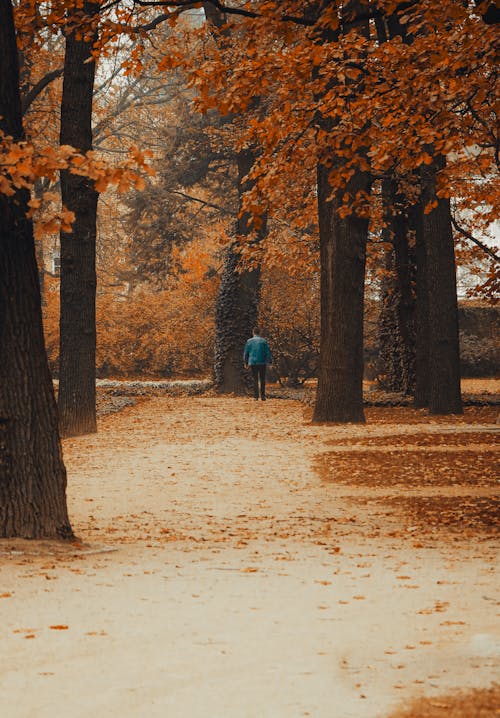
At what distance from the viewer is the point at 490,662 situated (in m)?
4.38

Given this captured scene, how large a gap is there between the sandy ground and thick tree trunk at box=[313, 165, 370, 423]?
15.8 ft

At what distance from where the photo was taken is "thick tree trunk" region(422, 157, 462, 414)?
19.7 metres

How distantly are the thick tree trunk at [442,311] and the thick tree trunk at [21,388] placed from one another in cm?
1312

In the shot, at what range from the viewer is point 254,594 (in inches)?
238

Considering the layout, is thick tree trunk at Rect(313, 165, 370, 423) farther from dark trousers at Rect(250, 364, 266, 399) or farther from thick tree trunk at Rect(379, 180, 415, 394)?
dark trousers at Rect(250, 364, 266, 399)

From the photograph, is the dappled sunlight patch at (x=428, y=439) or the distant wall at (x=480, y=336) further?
the distant wall at (x=480, y=336)

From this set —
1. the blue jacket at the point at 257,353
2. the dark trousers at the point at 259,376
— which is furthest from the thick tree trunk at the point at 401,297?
the dark trousers at the point at 259,376

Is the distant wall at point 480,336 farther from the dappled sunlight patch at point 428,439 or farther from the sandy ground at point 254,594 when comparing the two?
the sandy ground at point 254,594

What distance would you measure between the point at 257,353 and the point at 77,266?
987cm

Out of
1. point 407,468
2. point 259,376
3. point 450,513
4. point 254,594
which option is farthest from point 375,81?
point 259,376

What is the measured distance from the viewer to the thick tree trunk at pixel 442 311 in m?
19.7

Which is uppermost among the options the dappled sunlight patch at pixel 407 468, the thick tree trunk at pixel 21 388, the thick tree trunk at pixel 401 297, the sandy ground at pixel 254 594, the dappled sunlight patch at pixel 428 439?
the thick tree trunk at pixel 401 297

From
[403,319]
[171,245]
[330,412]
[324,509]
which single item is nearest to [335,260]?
[330,412]

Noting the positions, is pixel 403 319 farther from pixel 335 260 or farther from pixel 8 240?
pixel 8 240
